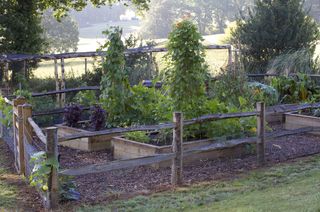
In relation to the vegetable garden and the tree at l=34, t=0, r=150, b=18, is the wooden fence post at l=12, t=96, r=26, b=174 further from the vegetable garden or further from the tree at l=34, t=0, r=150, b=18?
the tree at l=34, t=0, r=150, b=18

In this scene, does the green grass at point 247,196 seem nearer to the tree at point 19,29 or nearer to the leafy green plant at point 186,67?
the leafy green plant at point 186,67

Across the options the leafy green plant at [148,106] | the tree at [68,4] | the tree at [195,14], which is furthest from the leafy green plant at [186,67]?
the tree at [195,14]

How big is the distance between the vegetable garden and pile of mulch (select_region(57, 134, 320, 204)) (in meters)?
0.02

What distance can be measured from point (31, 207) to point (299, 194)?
3.68 m

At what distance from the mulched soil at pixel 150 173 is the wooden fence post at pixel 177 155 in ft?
0.50

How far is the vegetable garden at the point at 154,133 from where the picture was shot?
8531mm

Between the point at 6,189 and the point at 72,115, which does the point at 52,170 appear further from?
the point at 72,115

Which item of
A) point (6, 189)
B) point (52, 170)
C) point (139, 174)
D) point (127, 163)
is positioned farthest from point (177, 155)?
point (6, 189)

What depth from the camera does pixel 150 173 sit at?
31.7ft

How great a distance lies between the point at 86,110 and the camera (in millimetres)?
13492

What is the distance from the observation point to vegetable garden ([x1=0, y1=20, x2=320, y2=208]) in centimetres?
853

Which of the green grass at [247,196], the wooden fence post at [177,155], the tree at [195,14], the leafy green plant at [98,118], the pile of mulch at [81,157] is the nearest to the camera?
the green grass at [247,196]

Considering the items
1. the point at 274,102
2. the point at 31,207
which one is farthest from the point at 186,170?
the point at 274,102

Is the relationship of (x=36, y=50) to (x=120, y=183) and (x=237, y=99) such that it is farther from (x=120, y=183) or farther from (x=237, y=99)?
(x=120, y=183)
